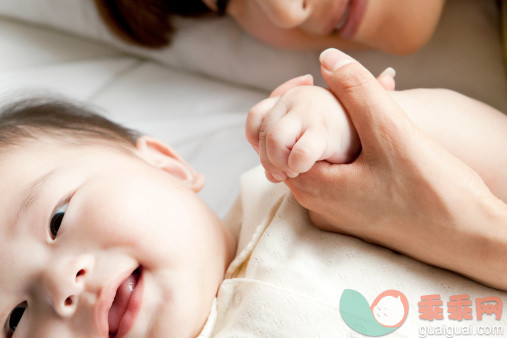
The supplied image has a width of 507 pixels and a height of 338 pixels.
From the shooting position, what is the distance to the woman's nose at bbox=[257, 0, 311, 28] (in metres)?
1.13

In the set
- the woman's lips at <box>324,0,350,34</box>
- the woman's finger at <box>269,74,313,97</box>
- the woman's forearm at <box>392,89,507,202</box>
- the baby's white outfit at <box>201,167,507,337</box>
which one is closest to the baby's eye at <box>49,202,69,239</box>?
the baby's white outfit at <box>201,167,507,337</box>

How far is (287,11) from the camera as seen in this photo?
44.7 inches

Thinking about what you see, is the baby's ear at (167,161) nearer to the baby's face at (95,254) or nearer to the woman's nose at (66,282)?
the baby's face at (95,254)

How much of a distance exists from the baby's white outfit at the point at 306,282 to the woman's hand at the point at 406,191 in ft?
0.17

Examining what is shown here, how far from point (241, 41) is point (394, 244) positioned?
2.94 ft

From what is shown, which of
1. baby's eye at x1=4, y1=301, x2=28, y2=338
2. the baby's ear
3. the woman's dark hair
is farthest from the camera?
the woman's dark hair

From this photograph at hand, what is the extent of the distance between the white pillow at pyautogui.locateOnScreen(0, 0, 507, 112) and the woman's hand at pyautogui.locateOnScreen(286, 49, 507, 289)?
24.8 inches

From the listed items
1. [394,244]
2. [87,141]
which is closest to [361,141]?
[394,244]

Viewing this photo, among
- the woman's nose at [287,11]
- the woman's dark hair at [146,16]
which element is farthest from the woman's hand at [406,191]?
the woman's dark hair at [146,16]

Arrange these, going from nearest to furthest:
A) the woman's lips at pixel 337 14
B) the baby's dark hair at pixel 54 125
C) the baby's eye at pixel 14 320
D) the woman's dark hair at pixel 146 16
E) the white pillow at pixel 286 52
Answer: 1. the baby's eye at pixel 14 320
2. the baby's dark hair at pixel 54 125
3. the woman's lips at pixel 337 14
4. the white pillow at pixel 286 52
5. the woman's dark hair at pixel 146 16

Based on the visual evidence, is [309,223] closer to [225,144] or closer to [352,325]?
[352,325]

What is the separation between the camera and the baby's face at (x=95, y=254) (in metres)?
0.79

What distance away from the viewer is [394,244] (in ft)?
2.82

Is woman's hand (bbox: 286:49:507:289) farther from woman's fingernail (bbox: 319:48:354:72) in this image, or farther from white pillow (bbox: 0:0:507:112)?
white pillow (bbox: 0:0:507:112)
